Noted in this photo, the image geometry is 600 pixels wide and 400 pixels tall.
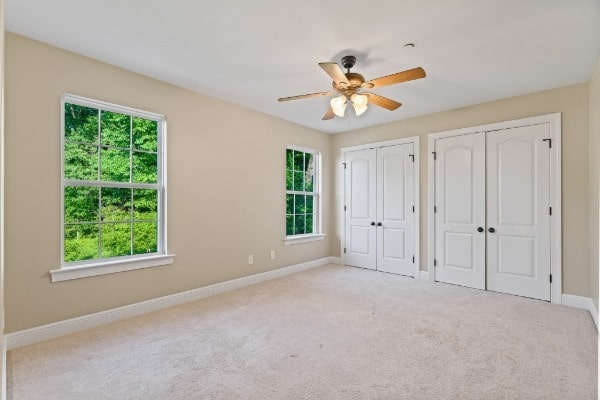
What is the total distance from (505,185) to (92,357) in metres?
4.58

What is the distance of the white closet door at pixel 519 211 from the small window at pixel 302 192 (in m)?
2.66

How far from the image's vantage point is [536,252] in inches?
150

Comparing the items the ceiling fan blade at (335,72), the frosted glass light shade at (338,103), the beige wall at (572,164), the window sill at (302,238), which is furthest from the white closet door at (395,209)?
the ceiling fan blade at (335,72)

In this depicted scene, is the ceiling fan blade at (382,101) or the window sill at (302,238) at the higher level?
the ceiling fan blade at (382,101)

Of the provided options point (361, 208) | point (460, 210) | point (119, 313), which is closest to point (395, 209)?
point (361, 208)

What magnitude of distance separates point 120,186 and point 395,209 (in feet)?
12.3

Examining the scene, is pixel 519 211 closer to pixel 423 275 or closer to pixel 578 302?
pixel 578 302

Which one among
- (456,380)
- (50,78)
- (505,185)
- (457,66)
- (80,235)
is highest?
(457,66)

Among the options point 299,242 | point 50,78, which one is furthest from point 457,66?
point 50,78

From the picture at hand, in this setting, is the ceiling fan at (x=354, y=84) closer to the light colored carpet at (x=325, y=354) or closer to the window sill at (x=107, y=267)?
the light colored carpet at (x=325, y=354)

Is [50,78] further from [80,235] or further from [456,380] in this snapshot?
[456,380]

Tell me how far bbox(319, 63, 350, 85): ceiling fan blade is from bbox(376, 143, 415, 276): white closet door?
256 centimetres

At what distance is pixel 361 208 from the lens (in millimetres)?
5496

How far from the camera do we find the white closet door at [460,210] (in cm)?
423
